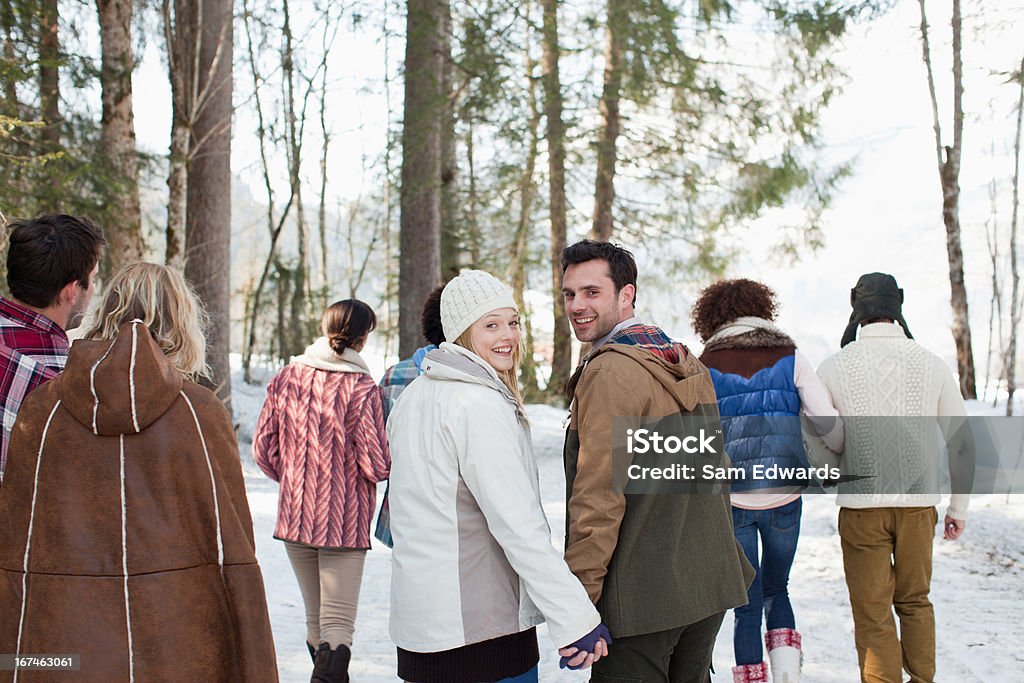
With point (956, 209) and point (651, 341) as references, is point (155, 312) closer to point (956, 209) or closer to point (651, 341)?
point (651, 341)

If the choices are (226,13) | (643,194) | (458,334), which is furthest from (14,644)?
(643,194)

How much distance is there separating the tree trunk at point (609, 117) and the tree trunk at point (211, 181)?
16.1ft

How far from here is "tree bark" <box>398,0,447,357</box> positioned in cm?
1078

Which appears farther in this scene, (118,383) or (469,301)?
(469,301)

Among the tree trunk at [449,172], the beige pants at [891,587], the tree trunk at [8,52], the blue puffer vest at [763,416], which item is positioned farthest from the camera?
the tree trunk at [449,172]

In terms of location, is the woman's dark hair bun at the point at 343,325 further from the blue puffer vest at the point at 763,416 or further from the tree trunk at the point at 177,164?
the tree trunk at the point at 177,164

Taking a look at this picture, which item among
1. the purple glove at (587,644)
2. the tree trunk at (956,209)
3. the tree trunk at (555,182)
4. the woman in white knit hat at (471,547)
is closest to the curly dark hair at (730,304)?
the woman in white knit hat at (471,547)

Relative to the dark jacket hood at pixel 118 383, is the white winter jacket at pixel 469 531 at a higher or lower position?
lower

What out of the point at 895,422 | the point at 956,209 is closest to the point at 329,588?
the point at 895,422

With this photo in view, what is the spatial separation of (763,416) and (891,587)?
0.95m

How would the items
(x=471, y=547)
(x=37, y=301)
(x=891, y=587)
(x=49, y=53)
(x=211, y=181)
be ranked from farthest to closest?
(x=211, y=181) → (x=49, y=53) → (x=891, y=587) → (x=37, y=301) → (x=471, y=547)

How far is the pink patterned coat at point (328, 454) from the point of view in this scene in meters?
4.57

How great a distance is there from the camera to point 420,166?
36.6ft

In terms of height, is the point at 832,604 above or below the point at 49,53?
below
